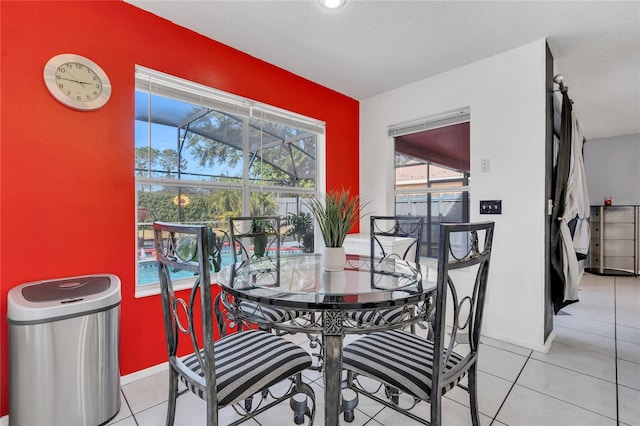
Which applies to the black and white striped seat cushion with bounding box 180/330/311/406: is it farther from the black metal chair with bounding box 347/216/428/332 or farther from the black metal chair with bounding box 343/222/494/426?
the black metal chair with bounding box 347/216/428/332

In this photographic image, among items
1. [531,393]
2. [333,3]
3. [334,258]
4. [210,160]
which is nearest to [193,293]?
[334,258]

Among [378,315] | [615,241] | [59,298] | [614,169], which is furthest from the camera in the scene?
[614,169]

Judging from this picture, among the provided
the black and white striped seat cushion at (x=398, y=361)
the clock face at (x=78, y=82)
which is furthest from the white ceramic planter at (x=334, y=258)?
the clock face at (x=78, y=82)

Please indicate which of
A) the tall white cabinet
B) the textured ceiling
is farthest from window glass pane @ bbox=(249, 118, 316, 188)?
the tall white cabinet

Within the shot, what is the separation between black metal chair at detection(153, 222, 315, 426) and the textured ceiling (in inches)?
66.5

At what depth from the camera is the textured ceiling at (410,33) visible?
204 centimetres

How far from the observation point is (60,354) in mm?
1470

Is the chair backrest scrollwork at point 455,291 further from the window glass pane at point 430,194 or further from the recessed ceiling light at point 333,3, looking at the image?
the window glass pane at point 430,194

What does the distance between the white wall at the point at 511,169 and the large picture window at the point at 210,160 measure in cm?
156

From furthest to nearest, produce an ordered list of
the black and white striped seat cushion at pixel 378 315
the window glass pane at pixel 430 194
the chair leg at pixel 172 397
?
the window glass pane at pixel 430 194
the black and white striped seat cushion at pixel 378 315
the chair leg at pixel 172 397

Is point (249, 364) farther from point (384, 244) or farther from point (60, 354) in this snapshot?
point (384, 244)

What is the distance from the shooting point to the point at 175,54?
2225 mm

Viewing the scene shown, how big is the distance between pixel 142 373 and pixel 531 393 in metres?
2.46

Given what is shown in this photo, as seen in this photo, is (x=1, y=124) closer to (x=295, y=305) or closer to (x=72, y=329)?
(x=72, y=329)
